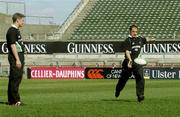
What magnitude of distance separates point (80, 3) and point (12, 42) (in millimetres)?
56039

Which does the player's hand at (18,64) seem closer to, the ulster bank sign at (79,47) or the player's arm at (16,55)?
the player's arm at (16,55)

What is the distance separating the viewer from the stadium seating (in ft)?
193

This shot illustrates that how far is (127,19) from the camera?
6238 cm

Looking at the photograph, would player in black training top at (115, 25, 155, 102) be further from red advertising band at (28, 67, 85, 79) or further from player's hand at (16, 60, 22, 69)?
red advertising band at (28, 67, 85, 79)

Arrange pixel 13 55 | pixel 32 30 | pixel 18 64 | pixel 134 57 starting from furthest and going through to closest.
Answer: pixel 32 30 < pixel 134 57 < pixel 13 55 < pixel 18 64

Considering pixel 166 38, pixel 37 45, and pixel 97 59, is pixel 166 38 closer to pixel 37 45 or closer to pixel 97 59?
pixel 97 59

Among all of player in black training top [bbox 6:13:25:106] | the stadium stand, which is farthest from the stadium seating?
player in black training top [bbox 6:13:25:106]

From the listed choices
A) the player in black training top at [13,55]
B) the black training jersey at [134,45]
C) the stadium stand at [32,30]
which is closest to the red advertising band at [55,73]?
the stadium stand at [32,30]

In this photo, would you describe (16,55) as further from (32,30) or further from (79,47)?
(32,30)

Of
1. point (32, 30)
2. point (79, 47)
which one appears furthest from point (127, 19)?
point (32, 30)

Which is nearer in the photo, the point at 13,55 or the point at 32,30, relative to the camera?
the point at 13,55

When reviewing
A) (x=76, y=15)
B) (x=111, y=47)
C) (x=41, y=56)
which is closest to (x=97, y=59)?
(x=111, y=47)

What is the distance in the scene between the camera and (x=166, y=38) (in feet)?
182

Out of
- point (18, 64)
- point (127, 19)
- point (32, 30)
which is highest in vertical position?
point (127, 19)
